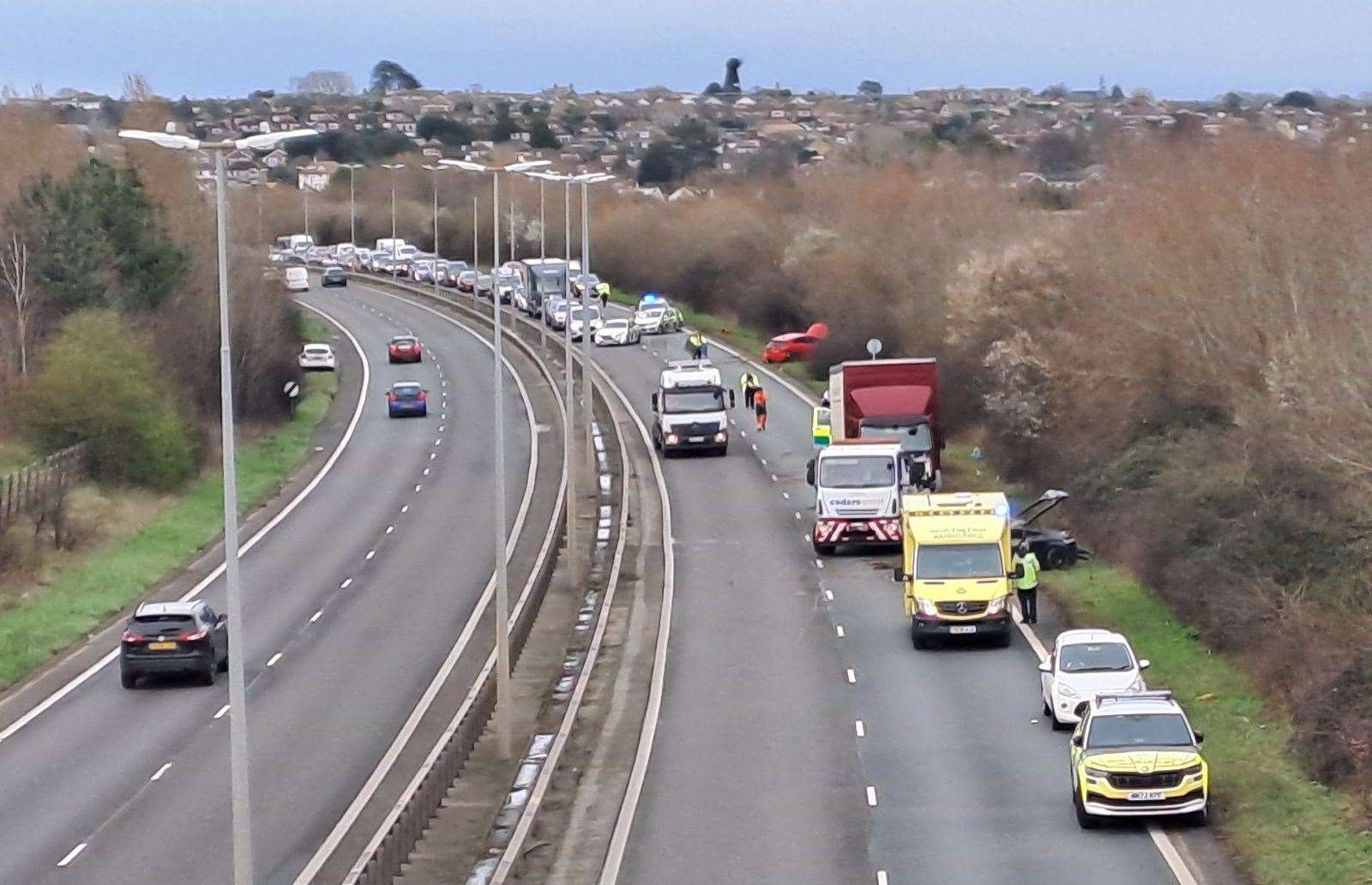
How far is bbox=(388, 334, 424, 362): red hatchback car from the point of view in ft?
287

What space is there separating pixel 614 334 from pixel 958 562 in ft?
178

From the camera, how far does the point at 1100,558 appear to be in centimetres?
4275

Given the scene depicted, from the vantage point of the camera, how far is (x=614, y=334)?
88812 mm

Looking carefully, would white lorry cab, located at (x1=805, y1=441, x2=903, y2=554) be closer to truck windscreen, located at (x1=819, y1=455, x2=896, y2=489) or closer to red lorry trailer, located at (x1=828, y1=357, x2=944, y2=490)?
truck windscreen, located at (x1=819, y1=455, x2=896, y2=489)

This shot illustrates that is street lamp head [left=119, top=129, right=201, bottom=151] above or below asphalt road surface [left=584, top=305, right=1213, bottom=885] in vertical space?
above

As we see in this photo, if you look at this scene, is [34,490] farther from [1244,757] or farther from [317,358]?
[317,358]

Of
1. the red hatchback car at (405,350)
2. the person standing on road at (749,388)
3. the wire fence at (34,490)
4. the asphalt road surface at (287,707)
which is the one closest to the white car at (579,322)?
the red hatchback car at (405,350)

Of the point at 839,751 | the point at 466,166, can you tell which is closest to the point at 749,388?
the point at 466,166

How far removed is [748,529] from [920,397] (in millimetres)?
5531

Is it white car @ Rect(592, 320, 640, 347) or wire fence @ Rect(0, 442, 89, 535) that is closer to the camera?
wire fence @ Rect(0, 442, 89, 535)

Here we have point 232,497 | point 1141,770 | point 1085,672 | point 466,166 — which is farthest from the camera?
point 466,166

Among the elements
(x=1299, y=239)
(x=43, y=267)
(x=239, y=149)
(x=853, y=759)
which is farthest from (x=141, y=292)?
(x=239, y=149)

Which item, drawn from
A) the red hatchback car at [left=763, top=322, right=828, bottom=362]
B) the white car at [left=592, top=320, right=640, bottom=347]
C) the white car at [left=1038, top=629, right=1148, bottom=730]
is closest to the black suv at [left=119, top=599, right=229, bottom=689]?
the white car at [left=1038, top=629, right=1148, bottom=730]

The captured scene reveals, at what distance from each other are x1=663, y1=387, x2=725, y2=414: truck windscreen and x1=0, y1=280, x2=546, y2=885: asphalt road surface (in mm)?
4796
